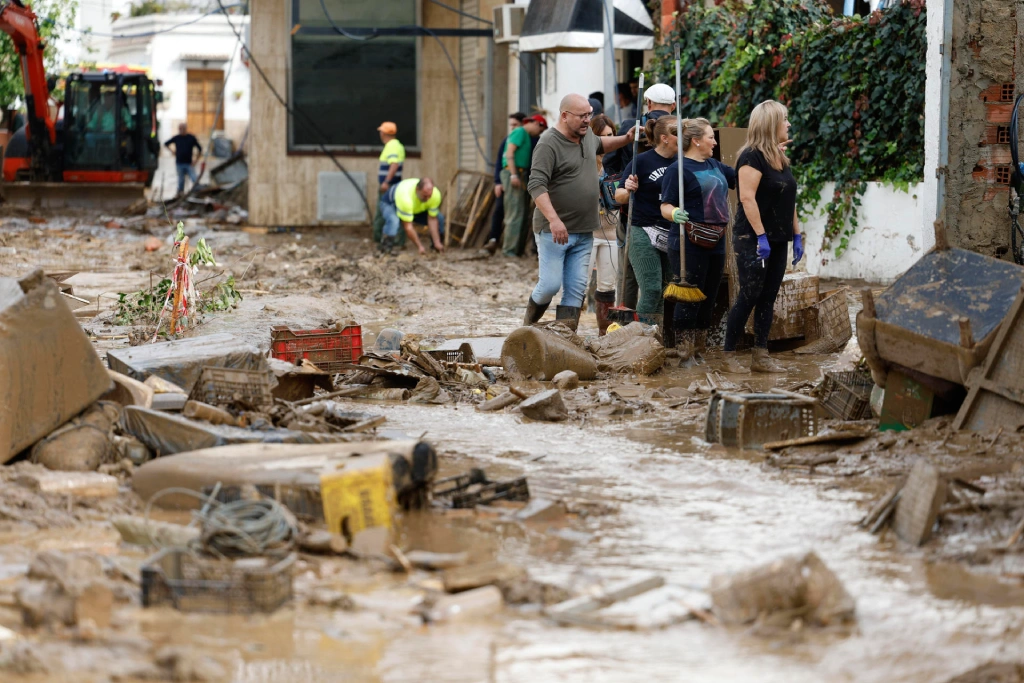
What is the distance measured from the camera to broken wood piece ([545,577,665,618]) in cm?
421

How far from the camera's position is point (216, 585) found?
165 inches

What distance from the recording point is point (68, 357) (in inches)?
252

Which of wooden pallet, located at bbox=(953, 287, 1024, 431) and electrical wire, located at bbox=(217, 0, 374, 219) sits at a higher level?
electrical wire, located at bbox=(217, 0, 374, 219)

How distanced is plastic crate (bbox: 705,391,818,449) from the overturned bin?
327cm

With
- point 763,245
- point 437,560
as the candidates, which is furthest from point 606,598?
point 763,245

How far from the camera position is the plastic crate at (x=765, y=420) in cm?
670

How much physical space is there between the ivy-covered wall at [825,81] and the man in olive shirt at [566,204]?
513 cm

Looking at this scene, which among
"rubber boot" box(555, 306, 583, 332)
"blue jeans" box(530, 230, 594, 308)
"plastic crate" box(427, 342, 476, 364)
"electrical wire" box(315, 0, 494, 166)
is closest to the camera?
A: "plastic crate" box(427, 342, 476, 364)

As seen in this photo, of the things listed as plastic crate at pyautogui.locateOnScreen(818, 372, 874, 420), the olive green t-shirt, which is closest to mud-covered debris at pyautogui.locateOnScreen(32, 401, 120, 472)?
plastic crate at pyautogui.locateOnScreen(818, 372, 874, 420)

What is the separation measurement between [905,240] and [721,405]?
7772mm

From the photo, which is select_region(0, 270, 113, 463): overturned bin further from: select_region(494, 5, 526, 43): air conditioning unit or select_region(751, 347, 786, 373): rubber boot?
select_region(494, 5, 526, 43): air conditioning unit

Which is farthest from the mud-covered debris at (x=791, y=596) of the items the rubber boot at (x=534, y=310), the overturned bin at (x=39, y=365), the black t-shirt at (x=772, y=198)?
the rubber boot at (x=534, y=310)

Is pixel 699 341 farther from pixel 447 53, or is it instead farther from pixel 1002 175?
pixel 447 53

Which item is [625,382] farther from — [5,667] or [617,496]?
[5,667]
